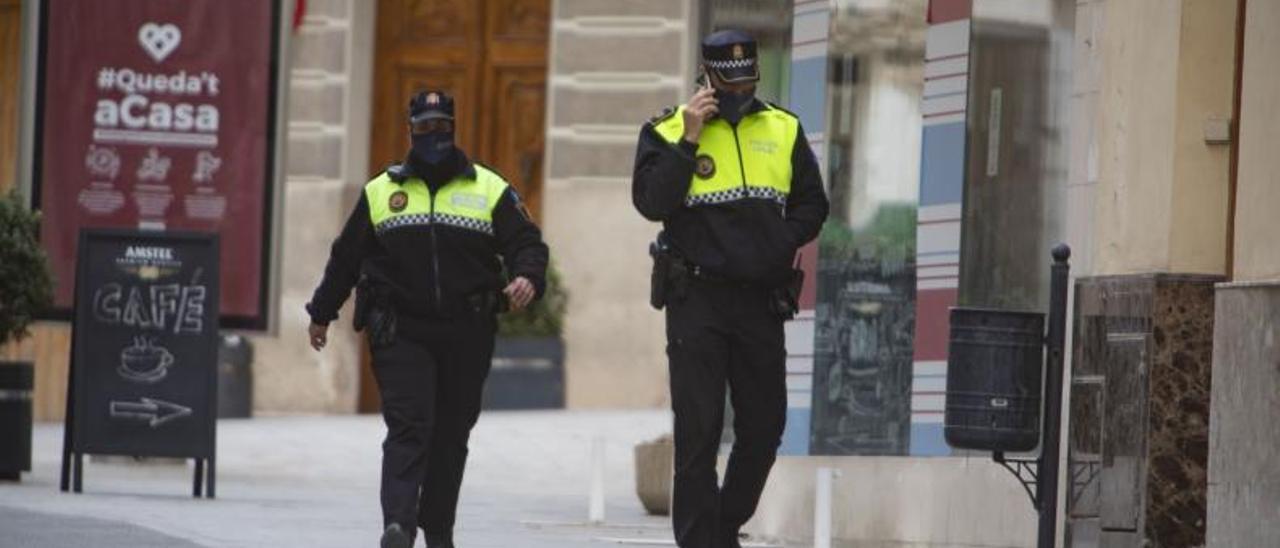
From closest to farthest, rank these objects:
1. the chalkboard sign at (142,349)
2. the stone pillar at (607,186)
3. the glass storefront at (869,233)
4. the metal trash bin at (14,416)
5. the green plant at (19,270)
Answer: the glass storefront at (869,233), the chalkboard sign at (142,349), the metal trash bin at (14,416), the green plant at (19,270), the stone pillar at (607,186)

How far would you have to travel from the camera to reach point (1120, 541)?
12203mm

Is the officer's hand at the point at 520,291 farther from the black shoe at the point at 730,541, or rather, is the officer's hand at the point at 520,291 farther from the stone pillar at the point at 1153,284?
the stone pillar at the point at 1153,284

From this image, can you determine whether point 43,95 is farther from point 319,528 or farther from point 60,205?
point 319,528

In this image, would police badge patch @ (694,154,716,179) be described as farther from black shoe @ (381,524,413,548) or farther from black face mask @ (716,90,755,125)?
black shoe @ (381,524,413,548)

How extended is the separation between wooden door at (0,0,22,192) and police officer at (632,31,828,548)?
15802 mm

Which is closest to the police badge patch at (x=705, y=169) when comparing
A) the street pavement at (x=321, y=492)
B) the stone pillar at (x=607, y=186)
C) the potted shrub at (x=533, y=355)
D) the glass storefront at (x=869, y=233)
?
the street pavement at (x=321, y=492)

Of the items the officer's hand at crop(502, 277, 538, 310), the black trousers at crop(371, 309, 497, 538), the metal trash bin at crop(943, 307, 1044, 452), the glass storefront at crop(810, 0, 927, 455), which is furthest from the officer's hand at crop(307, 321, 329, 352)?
the glass storefront at crop(810, 0, 927, 455)

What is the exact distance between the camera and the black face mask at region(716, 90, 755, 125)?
11.3 meters

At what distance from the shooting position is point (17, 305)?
60.4 feet

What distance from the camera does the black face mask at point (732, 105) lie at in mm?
11297

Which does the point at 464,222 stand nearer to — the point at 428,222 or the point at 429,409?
the point at 428,222

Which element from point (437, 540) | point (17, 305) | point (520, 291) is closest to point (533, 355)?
point (17, 305)

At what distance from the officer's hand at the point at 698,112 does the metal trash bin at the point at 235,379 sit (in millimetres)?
15766

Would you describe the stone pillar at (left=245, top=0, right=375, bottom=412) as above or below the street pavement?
above
